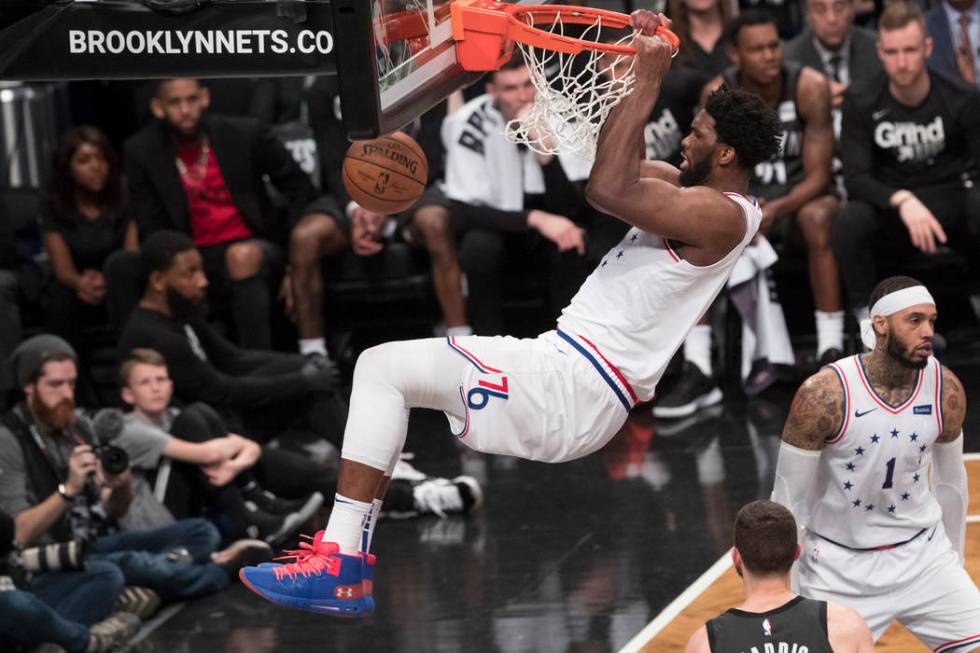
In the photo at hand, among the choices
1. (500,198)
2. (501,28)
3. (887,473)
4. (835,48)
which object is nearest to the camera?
(501,28)

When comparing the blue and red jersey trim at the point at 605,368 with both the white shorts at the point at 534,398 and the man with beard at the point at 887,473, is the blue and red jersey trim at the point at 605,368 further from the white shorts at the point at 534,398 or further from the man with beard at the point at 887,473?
the man with beard at the point at 887,473

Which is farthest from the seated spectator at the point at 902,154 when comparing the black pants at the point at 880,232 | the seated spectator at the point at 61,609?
the seated spectator at the point at 61,609

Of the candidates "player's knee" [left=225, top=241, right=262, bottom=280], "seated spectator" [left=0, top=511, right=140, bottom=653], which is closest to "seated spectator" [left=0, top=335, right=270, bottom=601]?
"seated spectator" [left=0, top=511, right=140, bottom=653]

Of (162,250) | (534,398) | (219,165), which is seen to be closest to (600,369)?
(534,398)

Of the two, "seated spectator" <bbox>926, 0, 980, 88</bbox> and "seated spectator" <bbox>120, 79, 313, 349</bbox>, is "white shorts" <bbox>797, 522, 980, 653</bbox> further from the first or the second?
"seated spectator" <bbox>926, 0, 980, 88</bbox>

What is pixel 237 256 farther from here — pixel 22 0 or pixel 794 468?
pixel 794 468

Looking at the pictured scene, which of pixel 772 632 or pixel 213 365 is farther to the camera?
pixel 213 365

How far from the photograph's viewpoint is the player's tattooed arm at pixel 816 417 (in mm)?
5625

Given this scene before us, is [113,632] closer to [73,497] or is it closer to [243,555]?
[73,497]

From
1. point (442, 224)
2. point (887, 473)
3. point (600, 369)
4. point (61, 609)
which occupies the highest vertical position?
point (442, 224)

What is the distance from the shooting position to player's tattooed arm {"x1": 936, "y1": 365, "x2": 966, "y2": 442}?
5.71 metres

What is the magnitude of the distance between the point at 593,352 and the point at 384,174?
951 mm

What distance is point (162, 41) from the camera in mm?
5664

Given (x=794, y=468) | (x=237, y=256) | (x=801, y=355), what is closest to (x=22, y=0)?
(x=794, y=468)
